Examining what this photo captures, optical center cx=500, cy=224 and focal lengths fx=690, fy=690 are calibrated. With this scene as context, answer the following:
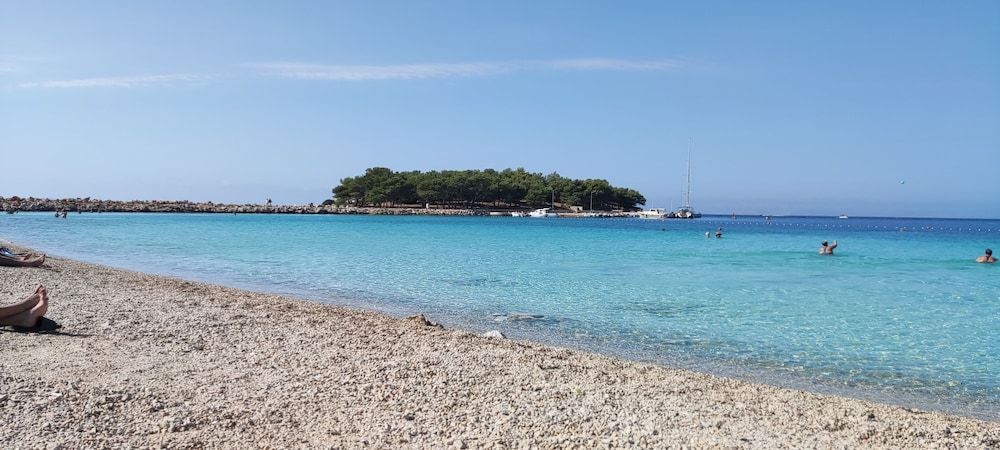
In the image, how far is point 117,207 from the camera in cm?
9600

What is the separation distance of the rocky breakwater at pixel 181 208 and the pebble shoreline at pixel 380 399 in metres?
96.4

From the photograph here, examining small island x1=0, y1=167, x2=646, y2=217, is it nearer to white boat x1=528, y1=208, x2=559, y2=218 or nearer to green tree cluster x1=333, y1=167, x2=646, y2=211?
green tree cluster x1=333, y1=167, x2=646, y2=211

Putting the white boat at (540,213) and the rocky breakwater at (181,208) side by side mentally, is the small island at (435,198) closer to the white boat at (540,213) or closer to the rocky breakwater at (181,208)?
the rocky breakwater at (181,208)

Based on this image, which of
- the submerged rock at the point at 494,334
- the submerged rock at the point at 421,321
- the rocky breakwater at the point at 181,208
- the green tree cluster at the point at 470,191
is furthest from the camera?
the green tree cluster at the point at 470,191

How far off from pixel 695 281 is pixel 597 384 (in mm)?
12904

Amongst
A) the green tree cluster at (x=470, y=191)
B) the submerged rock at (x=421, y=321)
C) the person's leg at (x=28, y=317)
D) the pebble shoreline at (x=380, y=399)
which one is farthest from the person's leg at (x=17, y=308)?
the green tree cluster at (x=470, y=191)

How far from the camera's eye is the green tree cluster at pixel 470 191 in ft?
359

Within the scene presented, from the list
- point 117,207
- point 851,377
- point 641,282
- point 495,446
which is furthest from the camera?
point 117,207

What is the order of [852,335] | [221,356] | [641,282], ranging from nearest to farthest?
1. [221,356]
2. [852,335]
3. [641,282]

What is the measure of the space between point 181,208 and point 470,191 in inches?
1703

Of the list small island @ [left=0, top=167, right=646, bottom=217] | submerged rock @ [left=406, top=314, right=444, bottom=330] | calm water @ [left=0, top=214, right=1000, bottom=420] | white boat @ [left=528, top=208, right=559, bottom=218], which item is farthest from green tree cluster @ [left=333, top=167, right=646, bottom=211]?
submerged rock @ [left=406, top=314, right=444, bottom=330]

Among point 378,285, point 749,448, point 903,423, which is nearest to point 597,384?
point 749,448

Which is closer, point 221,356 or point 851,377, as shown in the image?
point 221,356

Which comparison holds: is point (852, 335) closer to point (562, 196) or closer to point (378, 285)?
point (378, 285)
